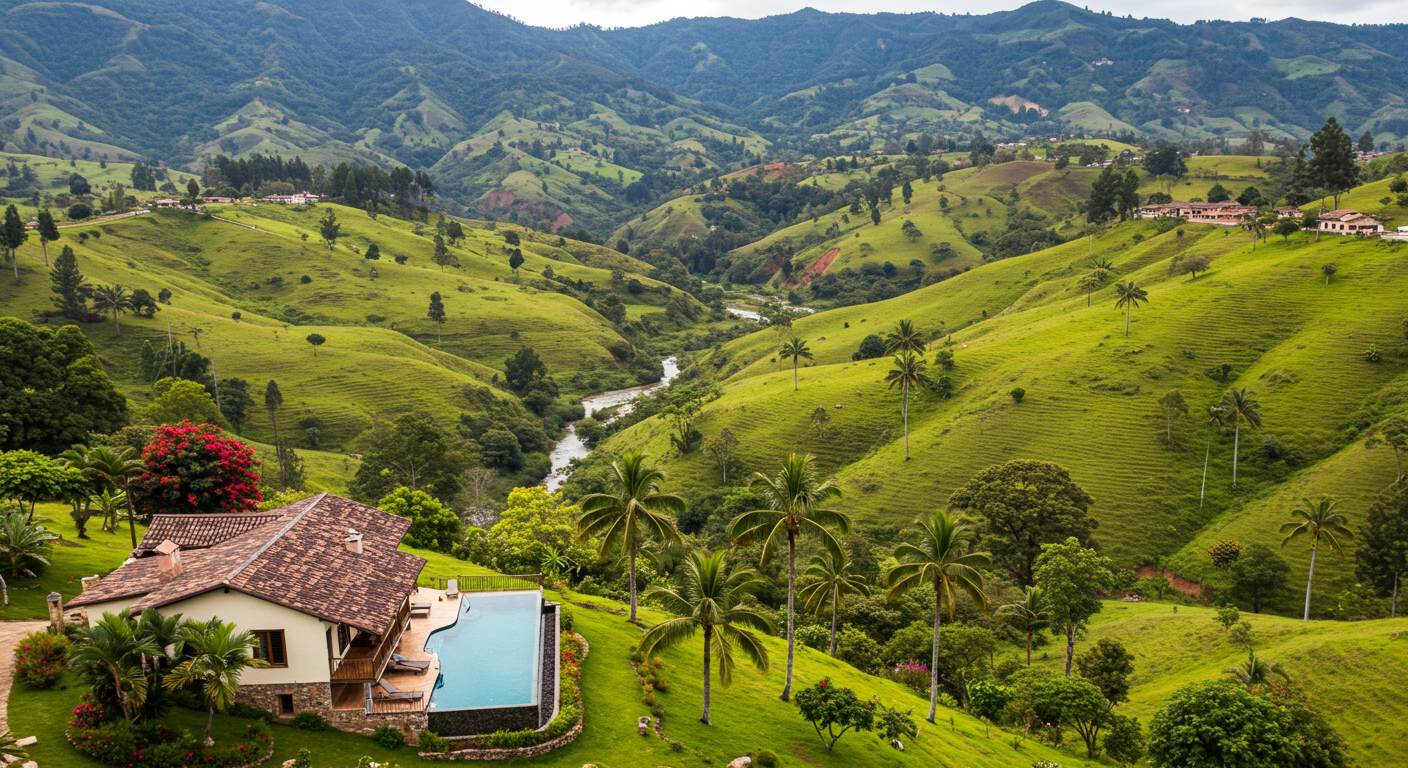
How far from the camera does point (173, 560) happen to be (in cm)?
2905

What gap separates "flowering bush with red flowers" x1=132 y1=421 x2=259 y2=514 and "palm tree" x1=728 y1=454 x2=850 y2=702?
28.9 m

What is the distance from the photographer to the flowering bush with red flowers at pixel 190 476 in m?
42.4

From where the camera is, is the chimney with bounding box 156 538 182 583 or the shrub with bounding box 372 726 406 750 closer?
the shrub with bounding box 372 726 406 750

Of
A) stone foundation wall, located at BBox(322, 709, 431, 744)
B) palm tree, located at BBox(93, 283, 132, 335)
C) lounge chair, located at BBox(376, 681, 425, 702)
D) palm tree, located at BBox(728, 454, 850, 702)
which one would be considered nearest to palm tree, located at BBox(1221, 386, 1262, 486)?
palm tree, located at BBox(728, 454, 850, 702)

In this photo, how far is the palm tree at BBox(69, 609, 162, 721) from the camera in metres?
23.5

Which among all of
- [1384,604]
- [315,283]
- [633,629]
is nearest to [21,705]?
[633,629]

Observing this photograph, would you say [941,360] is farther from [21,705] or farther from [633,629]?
[21,705]

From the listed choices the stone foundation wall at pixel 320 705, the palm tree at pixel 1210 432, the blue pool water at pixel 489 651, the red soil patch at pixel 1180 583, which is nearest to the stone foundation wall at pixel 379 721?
the stone foundation wall at pixel 320 705

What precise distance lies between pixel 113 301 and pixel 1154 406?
14831 cm

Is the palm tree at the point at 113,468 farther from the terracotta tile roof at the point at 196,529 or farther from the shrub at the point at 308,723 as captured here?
the shrub at the point at 308,723

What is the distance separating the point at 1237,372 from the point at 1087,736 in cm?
6554

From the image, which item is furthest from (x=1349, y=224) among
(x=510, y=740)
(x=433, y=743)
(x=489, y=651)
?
(x=433, y=743)

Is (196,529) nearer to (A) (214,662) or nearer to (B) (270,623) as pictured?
(B) (270,623)

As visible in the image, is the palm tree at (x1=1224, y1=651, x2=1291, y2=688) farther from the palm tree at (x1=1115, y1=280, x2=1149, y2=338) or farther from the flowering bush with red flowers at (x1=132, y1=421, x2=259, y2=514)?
the palm tree at (x1=1115, y1=280, x2=1149, y2=338)
